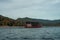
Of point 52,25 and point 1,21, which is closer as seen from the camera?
point 1,21

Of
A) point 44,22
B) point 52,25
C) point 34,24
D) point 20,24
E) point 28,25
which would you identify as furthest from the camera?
point 52,25

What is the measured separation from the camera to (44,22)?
17138cm

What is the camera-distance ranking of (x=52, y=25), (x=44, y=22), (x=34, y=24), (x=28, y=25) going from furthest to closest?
(x=52, y=25), (x=44, y=22), (x=34, y=24), (x=28, y=25)

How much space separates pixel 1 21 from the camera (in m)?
161

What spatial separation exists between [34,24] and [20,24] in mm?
15351

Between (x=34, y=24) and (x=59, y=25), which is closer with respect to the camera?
(x=34, y=24)

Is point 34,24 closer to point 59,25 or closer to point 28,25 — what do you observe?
point 28,25

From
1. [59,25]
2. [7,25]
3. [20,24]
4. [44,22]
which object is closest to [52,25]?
[59,25]

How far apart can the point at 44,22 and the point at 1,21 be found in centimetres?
3925

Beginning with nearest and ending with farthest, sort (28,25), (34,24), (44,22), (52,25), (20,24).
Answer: (28,25) → (34,24) → (20,24) → (44,22) → (52,25)

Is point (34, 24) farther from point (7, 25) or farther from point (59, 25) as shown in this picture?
point (59, 25)

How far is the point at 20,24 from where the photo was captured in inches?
6250

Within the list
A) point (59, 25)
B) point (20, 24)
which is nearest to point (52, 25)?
point (59, 25)

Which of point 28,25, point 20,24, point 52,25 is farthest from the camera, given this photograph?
point 52,25
